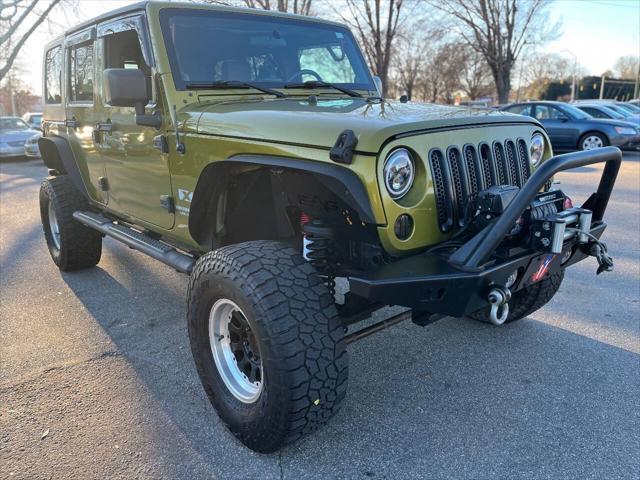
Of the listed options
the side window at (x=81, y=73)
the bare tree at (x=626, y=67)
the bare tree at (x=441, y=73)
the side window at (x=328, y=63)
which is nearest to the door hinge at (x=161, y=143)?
the side window at (x=328, y=63)

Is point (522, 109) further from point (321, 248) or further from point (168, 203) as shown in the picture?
point (321, 248)

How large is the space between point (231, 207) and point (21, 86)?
189 feet

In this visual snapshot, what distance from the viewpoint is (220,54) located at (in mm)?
3375

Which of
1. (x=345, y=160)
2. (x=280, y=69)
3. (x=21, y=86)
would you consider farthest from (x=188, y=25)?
(x=21, y=86)

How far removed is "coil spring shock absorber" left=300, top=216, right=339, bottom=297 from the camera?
251cm

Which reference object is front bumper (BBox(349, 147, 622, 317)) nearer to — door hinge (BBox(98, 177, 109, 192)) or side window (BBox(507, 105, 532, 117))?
door hinge (BBox(98, 177, 109, 192))

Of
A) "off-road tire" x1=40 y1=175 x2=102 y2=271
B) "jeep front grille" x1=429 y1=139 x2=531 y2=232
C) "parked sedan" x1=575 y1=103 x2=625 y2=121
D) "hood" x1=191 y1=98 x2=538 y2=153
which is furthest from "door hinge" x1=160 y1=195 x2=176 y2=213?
"parked sedan" x1=575 y1=103 x2=625 y2=121

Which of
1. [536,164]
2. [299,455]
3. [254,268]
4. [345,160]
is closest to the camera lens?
[345,160]

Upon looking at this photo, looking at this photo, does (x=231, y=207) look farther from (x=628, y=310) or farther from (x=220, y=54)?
(x=628, y=310)

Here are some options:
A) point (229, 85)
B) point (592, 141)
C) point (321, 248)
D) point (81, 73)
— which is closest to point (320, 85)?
point (229, 85)

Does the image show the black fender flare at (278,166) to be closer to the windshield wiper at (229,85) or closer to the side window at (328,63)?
the windshield wiper at (229,85)

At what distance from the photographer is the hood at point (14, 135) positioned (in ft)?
56.0

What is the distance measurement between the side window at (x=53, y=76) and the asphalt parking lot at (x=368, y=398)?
1877 millimetres

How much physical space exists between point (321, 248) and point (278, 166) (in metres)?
0.44
